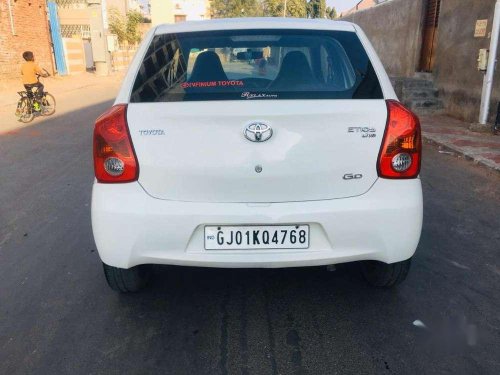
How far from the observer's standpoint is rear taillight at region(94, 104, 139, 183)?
2.66 m

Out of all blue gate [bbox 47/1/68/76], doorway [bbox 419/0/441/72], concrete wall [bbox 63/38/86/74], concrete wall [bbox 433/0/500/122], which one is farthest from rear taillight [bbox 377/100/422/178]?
concrete wall [bbox 63/38/86/74]

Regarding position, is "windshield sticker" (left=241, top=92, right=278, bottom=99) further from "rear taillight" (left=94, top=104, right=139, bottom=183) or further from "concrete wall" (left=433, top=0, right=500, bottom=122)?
"concrete wall" (left=433, top=0, right=500, bottom=122)

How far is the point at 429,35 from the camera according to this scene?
13.5 m

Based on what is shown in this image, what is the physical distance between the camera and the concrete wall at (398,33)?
1390 cm

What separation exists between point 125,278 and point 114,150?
0.86 metres

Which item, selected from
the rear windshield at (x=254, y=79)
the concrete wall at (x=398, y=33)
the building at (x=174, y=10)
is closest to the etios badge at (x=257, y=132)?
the rear windshield at (x=254, y=79)

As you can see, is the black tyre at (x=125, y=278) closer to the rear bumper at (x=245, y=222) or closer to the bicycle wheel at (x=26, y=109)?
the rear bumper at (x=245, y=222)

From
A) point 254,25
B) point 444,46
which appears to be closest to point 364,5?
point 444,46

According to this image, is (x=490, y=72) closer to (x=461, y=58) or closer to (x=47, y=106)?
(x=461, y=58)

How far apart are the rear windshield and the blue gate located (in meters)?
27.4

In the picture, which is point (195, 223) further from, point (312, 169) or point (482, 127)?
point (482, 127)

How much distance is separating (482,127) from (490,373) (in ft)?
25.4

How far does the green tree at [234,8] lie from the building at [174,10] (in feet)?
11.5

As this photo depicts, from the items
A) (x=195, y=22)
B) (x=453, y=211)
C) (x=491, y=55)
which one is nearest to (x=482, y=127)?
(x=491, y=55)
